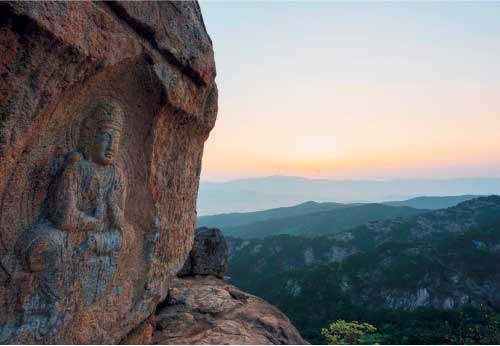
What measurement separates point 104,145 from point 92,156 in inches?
9.2

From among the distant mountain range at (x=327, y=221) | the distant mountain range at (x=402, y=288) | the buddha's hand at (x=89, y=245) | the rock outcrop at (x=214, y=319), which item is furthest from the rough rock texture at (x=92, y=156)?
the distant mountain range at (x=327, y=221)

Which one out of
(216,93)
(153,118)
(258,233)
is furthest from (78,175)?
(258,233)

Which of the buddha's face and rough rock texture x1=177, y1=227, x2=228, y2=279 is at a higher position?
the buddha's face

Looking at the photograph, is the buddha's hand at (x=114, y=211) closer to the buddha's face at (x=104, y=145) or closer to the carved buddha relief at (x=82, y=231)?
the carved buddha relief at (x=82, y=231)

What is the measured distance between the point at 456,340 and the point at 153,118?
61.2ft

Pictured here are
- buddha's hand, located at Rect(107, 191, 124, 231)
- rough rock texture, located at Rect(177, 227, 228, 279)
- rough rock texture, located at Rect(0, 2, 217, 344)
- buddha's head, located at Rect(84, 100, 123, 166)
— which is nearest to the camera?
rough rock texture, located at Rect(0, 2, 217, 344)

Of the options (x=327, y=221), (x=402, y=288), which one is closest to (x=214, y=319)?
(x=402, y=288)

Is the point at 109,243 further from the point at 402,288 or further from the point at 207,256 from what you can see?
the point at 402,288

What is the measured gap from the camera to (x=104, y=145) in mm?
4848

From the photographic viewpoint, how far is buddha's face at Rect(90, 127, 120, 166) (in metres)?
4.80

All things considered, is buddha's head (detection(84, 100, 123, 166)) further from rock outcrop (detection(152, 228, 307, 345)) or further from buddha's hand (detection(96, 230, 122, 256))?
rock outcrop (detection(152, 228, 307, 345))

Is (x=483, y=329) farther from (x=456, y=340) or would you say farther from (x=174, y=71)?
(x=174, y=71)

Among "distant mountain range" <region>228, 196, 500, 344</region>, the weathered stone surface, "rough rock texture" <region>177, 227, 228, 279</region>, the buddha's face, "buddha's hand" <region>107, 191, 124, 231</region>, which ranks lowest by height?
"distant mountain range" <region>228, 196, 500, 344</region>

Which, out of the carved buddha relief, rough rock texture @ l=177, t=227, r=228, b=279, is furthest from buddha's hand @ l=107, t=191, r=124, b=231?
rough rock texture @ l=177, t=227, r=228, b=279
